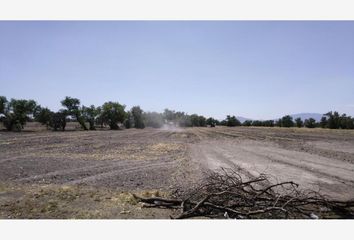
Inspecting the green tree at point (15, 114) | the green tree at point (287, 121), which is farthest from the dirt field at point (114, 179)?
the green tree at point (287, 121)

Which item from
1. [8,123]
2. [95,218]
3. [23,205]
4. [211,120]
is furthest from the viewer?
[211,120]

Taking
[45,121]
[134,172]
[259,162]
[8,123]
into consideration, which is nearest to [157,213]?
[134,172]

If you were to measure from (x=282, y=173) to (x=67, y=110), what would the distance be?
5562 centimetres

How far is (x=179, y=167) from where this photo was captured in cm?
1198

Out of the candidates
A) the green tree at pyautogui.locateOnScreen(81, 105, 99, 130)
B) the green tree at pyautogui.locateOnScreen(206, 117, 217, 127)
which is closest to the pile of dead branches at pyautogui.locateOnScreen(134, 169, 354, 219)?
the green tree at pyautogui.locateOnScreen(81, 105, 99, 130)

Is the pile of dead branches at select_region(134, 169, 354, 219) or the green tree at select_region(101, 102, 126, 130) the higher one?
the green tree at select_region(101, 102, 126, 130)

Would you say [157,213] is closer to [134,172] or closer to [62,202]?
[62,202]

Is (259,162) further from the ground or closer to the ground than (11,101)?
closer to the ground

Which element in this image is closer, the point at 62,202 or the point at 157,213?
the point at 157,213

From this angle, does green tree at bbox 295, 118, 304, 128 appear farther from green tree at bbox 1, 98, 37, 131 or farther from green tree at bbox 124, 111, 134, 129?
green tree at bbox 1, 98, 37, 131

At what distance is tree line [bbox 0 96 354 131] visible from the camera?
51.0m

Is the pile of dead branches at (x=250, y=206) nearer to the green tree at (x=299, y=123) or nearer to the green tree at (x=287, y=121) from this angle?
the green tree at (x=299, y=123)

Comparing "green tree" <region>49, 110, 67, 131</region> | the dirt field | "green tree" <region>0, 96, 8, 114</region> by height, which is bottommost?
the dirt field

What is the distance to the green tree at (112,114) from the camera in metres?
72.3
